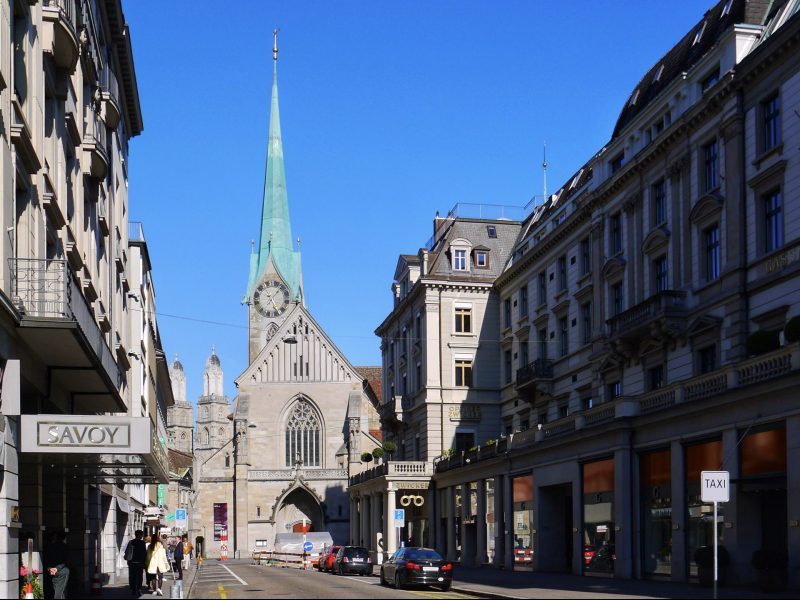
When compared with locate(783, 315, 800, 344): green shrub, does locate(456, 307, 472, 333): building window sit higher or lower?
higher

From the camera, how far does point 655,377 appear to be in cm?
4112

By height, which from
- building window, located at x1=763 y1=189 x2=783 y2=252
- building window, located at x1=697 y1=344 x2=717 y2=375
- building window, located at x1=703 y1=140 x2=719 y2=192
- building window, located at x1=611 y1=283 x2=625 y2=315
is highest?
building window, located at x1=703 y1=140 x2=719 y2=192

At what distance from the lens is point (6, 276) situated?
60.4 feet

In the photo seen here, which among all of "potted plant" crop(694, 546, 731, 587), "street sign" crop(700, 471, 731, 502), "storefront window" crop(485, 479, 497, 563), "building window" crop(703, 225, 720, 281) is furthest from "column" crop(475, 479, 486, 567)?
"street sign" crop(700, 471, 731, 502)

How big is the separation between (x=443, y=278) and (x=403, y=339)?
7557 millimetres

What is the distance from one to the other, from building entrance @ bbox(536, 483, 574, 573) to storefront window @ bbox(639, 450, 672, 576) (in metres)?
8.41

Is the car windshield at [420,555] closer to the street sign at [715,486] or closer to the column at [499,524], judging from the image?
the column at [499,524]

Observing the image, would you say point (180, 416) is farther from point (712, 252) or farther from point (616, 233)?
point (712, 252)

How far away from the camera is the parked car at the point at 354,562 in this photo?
2137 inches

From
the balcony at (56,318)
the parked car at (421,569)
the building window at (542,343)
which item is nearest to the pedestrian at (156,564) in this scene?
the parked car at (421,569)

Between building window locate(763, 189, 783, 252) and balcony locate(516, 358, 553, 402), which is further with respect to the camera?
balcony locate(516, 358, 553, 402)

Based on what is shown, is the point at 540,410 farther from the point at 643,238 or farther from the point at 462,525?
the point at 643,238

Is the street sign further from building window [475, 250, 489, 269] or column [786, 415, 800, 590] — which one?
building window [475, 250, 489, 269]

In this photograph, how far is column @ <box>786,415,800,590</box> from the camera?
27250mm
